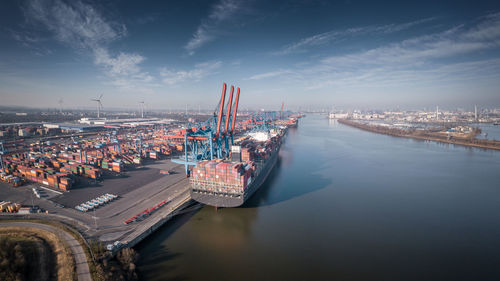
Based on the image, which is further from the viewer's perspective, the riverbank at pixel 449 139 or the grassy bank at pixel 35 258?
the riverbank at pixel 449 139

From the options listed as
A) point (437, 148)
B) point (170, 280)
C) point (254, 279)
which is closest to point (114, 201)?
point (170, 280)

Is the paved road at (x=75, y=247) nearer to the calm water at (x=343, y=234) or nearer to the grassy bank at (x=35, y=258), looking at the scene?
the grassy bank at (x=35, y=258)

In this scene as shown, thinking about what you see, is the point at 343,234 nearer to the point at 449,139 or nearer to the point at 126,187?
the point at 126,187

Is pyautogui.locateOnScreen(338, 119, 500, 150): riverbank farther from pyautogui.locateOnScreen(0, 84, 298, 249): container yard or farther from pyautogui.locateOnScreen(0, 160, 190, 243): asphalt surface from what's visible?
pyautogui.locateOnScreen(0, 160, 190, 243): asphalt surface

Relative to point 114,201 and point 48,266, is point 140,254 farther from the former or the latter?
point 114,201

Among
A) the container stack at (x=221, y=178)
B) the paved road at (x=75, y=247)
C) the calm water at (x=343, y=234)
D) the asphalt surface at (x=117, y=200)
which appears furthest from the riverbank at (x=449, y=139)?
the paved road at (x=75, y=247)

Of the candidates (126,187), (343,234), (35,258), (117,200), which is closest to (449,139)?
(343,234)

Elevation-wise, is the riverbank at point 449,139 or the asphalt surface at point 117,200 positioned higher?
the riverbank at point 449,139
